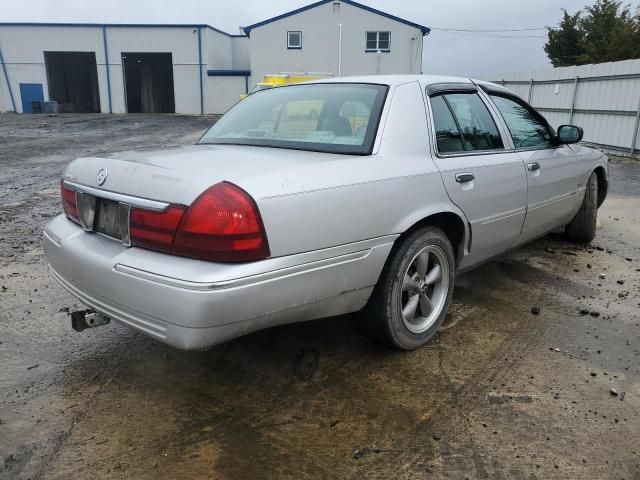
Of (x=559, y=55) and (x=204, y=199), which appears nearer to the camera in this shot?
(x=204, y=199)

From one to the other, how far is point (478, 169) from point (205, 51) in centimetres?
3337

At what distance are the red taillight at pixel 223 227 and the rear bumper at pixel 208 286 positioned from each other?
50 mm

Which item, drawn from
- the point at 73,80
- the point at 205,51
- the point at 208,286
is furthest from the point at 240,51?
the point at 208,286

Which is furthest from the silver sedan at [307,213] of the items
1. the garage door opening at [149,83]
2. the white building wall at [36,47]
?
the garage door opening at [149,83]

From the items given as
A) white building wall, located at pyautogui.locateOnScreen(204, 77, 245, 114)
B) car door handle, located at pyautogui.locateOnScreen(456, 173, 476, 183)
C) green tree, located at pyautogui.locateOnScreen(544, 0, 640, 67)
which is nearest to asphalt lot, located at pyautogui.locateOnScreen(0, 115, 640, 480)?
car door handle, located at pyautogui.locateOnScreen(456, 173, 476, 183)

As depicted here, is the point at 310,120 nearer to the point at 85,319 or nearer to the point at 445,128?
the point at 445,128

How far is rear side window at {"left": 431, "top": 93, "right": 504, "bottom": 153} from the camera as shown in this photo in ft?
10.8

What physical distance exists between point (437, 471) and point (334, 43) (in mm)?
32592

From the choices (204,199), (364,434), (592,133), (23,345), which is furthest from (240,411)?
(592,133)

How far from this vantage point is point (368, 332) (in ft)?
9.97

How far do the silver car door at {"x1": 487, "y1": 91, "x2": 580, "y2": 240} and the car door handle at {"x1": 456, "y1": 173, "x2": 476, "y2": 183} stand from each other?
81cm

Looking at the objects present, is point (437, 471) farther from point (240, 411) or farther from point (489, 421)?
point (240, 411)

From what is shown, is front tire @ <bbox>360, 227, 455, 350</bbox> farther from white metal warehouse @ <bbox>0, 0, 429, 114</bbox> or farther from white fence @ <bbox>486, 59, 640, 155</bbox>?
white metal warehouse @ <bbox>0, 0, 429, 114</bbox>

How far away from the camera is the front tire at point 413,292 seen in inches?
113
